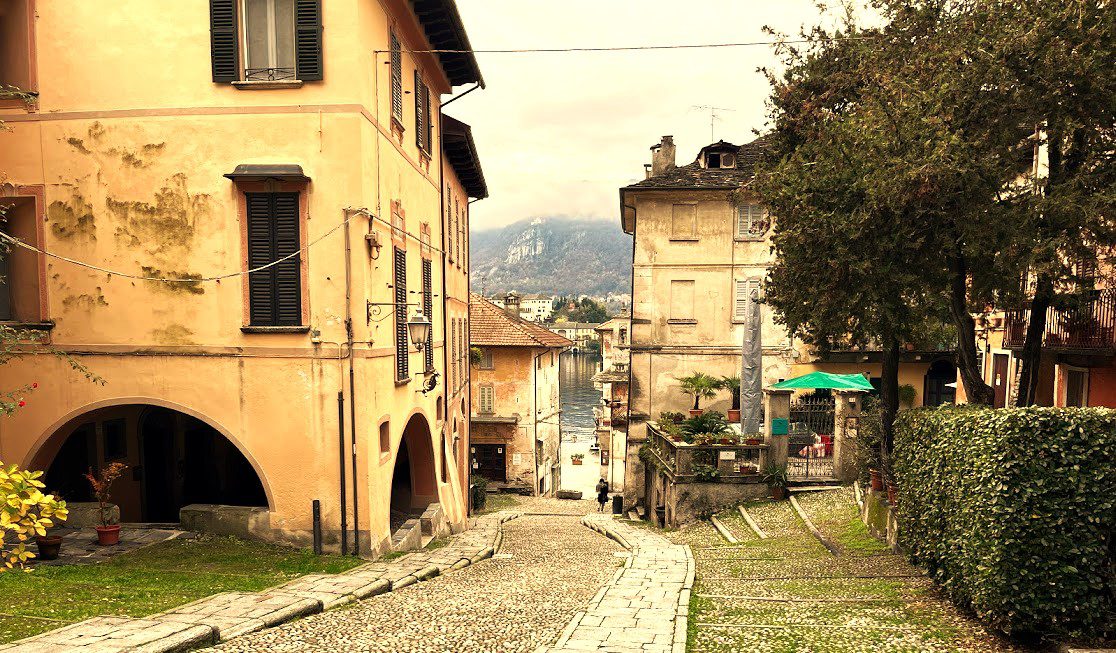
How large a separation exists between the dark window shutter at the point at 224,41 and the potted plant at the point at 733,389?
69.5 feet

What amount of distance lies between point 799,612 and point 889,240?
6.25 m

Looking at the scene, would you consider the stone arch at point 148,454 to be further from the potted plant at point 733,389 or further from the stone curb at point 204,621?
the potted plant at point 733,389

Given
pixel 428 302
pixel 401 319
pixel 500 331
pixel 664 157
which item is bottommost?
pixel 500 331

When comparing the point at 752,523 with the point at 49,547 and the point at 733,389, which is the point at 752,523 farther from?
the point at 49,547

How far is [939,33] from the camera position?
11.8 metres

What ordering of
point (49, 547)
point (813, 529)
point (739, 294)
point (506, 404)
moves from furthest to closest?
point (506, 404), point (739, 294), point (813, 529), point (49, 547)

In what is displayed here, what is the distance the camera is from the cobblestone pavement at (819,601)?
8.48 metres

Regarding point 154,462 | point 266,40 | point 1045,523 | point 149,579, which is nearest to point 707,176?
point 266,40

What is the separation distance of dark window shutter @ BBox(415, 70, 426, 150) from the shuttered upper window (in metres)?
4.73

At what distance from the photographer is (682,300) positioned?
2989 cm

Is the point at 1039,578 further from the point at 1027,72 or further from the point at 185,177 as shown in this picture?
the point at 185,177

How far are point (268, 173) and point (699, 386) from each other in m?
19.2

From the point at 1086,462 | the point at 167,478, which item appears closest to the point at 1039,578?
the point at 1086,462

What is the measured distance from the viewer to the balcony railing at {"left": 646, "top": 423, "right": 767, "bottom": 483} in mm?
20594
